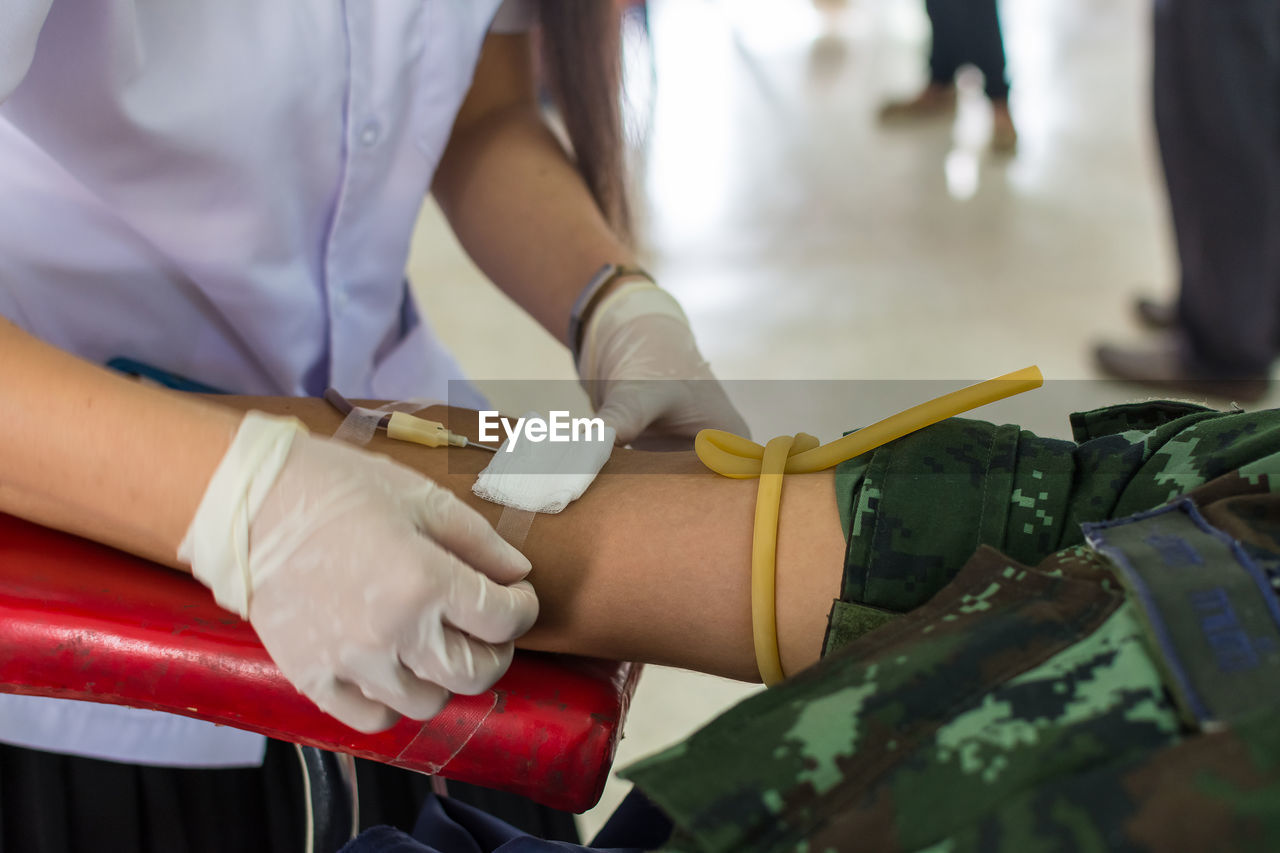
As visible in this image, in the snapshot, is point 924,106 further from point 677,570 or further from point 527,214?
point 677,570

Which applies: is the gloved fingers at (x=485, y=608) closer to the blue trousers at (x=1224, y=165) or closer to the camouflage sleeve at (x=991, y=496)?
the camouflage sleeve at (x=991, y=496)

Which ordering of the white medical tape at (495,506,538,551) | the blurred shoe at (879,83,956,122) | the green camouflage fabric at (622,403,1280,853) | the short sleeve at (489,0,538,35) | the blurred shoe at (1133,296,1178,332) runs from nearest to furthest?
the green camouflage fabric at (622,403,1280,853) → the white medical tape at (495,506,538,551) → the short sleeve at (489,0,538,35) → the blurred shoe at (1133,296,1178,332) → the blurred shoe at (879,83,956,122)

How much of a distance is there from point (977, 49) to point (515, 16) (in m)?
2.79

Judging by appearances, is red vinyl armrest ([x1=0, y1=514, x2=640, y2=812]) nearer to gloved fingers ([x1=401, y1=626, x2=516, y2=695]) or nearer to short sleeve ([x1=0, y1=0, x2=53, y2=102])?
gloved fingers ([x1=401, y1=626, x2=516, y2=695])

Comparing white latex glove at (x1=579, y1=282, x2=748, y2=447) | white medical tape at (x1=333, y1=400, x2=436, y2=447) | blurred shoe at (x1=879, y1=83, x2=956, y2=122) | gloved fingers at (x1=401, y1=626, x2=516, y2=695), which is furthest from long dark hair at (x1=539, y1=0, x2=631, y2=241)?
blurred shoe at (x1=879, y1=83, x2=956, y2=122)

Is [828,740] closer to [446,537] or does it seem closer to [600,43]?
[446,537]

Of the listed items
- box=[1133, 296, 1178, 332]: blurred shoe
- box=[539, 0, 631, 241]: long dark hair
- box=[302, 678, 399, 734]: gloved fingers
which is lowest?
box=[1133, 296, 1178, 332]: blurred shoe

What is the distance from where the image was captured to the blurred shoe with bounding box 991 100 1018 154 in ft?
10.8

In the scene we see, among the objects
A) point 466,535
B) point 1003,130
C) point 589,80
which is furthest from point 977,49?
point 466,535

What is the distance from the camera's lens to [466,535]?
611mm

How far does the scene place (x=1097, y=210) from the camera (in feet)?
9.73

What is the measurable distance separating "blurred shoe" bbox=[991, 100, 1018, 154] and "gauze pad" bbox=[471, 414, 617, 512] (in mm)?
3013

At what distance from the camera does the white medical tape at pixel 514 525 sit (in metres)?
0.70

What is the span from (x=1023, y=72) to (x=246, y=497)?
13.3 feet
